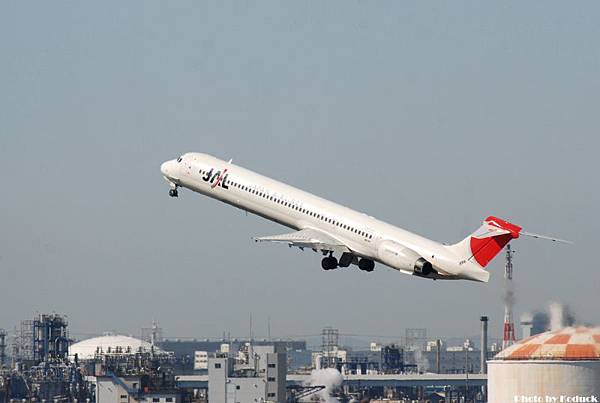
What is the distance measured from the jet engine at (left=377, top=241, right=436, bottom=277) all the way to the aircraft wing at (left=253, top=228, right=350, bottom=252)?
630cm

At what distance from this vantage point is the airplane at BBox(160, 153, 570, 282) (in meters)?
110

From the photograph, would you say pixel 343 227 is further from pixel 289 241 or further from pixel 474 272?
pixel 474 272

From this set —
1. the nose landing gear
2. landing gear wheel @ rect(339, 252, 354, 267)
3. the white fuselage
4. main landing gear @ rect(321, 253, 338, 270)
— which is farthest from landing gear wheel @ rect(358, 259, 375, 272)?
the nose landing gear

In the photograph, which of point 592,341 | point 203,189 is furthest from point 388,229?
point 592,341

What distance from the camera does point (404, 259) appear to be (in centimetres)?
11200

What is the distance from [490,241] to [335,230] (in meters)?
15.6

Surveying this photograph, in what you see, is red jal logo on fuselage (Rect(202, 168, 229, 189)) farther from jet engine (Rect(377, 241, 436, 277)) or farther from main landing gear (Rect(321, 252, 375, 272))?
jet engine (Rect(377, 241, 436, 277))

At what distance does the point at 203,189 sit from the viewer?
5369 inches

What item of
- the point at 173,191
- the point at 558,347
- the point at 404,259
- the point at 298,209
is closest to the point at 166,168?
the point at 173,191

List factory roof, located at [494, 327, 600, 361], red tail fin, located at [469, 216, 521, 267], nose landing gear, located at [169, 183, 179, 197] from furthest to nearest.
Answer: factory roof, located at [494, 327, 600, 361]
nose landing gear, located at [169, 183, 179, 197]
red tail fin, located at [469, 216, 521, 267]

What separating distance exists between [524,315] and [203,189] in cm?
3218

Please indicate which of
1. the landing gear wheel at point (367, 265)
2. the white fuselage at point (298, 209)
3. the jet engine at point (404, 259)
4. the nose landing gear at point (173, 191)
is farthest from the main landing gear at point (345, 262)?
the nose landing gear at point (173, 191)

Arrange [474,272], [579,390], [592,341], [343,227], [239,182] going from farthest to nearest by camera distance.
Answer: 1. [579,390]
2. [592,341]
3. [239,182]
4. [343,227]
5. [474,272]

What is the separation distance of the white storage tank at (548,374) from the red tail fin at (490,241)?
53.2 m
